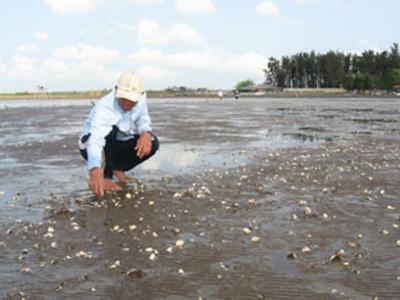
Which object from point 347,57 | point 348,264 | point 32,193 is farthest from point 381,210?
point 347,57

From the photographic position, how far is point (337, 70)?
Answer: 164875 millimetres

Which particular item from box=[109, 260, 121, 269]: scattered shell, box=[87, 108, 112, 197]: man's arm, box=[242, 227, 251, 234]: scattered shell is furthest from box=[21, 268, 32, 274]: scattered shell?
box=[242, 227, 251, 234]: scattered shell

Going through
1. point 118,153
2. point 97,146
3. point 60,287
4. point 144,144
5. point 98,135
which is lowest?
point 60,287

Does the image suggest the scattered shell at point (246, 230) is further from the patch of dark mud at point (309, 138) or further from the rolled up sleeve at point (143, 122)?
the patch of dark mud at point (309, 138)

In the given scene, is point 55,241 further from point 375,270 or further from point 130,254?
point 375,270

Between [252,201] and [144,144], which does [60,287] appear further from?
[144,144]

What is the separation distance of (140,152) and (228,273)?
390 cm

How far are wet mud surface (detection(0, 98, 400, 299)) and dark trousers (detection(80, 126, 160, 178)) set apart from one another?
0.46 meters

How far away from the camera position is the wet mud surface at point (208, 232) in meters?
4.66

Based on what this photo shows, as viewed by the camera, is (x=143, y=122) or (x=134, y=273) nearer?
(x=134, y=273)

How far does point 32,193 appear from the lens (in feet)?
29.2

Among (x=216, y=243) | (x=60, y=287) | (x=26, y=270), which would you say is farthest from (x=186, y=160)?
(x=60, y=287)

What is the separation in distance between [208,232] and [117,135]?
2974 mm

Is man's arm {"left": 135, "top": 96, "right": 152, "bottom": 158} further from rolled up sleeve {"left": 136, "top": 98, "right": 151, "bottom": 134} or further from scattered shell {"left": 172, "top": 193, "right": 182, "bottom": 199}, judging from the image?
scattered shell {"left": 172, "top": 193, "right": 182, "bottom": 199}
